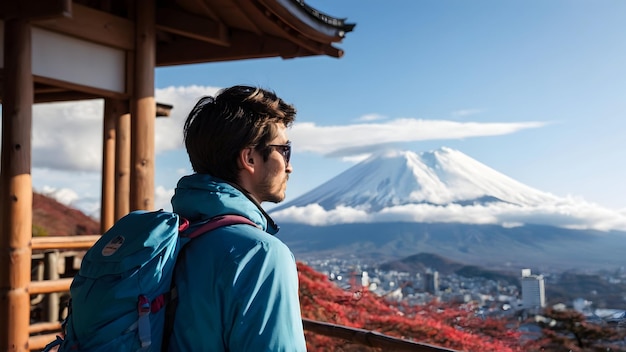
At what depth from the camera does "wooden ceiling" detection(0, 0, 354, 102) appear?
14.8ft

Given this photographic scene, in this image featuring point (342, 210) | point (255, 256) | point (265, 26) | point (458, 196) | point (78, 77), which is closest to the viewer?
point (255, 256)

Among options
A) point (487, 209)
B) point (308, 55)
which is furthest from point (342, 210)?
point (308, 55)

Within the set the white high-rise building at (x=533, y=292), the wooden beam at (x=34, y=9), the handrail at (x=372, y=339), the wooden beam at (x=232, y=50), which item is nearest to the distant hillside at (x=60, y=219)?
the white high-rise building at (x=533, y=292)

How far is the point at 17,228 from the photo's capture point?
4.01m

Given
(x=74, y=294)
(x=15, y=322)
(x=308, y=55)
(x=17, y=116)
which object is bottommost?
(x=15, y=322)

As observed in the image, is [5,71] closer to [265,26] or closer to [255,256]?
[265,26]

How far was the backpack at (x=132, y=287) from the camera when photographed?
1.14m

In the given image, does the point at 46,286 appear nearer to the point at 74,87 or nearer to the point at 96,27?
the point at 74,87

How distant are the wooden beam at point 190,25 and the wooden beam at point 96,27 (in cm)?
28

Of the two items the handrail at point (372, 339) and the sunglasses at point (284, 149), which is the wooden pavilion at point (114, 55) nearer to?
the handrail at point (372, 339)

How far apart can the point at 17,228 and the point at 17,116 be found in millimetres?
696

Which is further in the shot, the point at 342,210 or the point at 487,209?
the point at 487,209

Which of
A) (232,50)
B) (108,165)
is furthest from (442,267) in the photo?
(232,50)

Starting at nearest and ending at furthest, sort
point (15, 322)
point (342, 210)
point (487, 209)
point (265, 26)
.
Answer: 1. point (15, 322)
2. point (265, 26)
3. point (342, 210)
4. point (487, 209)
